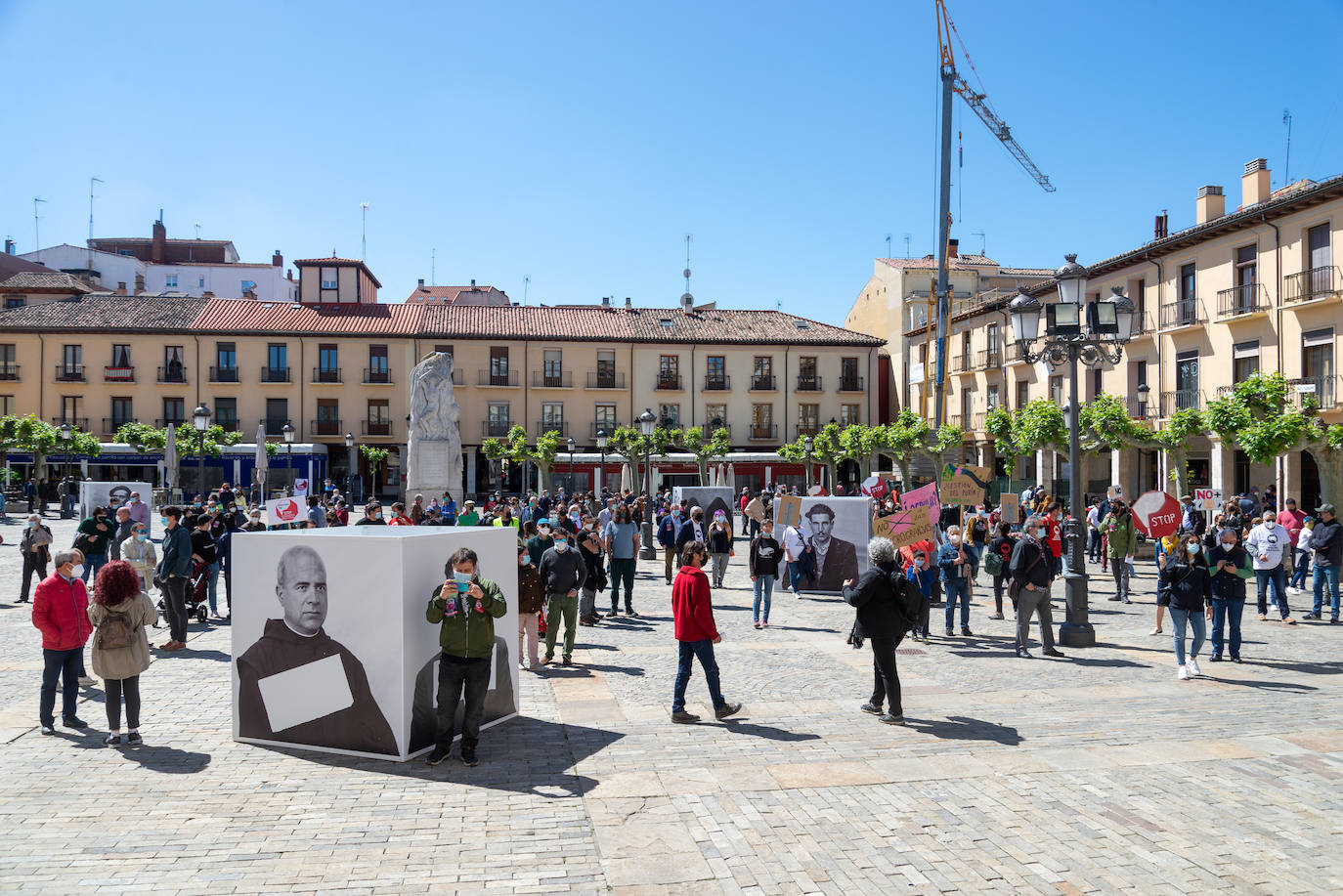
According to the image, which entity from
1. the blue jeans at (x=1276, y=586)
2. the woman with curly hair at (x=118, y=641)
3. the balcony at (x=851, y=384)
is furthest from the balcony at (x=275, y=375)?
the blue jeans at (x=1276, y=586)

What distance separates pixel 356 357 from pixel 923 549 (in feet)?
140

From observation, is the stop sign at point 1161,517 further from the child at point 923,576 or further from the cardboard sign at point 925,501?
the child at point 923,576

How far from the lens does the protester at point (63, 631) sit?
7285mm

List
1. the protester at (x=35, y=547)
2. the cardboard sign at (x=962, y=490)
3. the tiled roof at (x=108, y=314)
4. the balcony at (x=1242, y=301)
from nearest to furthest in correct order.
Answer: the protester at (x=35, y=547)
the cardboard sign at (x=962, y=490)
the balcony at (x=1242, y=301)
the tiled roof at (x=108, y=314)

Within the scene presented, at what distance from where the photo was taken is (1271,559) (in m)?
13.2

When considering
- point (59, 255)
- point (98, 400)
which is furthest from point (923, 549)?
point (59, 255)

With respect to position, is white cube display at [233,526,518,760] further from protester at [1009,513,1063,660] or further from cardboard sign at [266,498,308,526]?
cardboard sign at [266,498,308,526]

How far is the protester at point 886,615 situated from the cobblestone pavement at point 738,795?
0.34 metres

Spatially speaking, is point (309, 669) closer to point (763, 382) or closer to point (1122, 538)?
→ point (1122, 538)

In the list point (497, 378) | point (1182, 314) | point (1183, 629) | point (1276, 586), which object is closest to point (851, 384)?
point (497, 378)

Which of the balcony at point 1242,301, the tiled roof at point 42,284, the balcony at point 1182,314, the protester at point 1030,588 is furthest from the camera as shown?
the tiled roof at point 42,284

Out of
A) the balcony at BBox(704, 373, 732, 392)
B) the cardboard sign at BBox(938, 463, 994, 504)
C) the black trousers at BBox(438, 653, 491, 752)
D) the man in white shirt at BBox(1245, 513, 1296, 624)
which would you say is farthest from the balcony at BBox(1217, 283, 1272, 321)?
the black trousers at BBox(438, 653, 491, 752)

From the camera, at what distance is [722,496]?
21.5m

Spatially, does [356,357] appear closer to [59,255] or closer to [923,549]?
[59,255]
